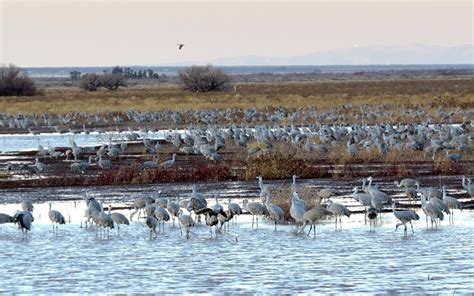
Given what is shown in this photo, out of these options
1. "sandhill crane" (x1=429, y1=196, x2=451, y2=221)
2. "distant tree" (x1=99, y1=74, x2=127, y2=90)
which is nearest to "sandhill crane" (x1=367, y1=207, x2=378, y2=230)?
"sandhill crane" (x1=429, y1=196, x2=451, y2=221)

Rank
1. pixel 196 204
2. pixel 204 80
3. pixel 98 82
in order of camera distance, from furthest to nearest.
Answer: pixel 98 82 < pixel 204 80 < pixel 196 204

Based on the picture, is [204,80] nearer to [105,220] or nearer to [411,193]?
[411,193]

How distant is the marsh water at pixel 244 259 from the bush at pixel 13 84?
61.7 metres

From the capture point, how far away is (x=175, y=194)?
2373 centimetres

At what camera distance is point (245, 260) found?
15.8 meters

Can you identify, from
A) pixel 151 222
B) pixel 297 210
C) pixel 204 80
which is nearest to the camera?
pixel 151 222

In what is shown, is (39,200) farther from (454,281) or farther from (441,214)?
(454,281)

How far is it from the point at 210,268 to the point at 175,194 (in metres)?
8.53

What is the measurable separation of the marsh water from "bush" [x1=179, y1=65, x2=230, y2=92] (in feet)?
210

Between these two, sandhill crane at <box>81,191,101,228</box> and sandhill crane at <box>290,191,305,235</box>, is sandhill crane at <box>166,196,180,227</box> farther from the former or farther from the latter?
sandhill crane at <box>290,191,305,235</box>

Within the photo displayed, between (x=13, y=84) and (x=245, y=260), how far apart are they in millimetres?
67609

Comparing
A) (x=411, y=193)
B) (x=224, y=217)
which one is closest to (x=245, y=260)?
(x=224, y=217)

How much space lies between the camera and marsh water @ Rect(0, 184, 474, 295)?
1397 centimetres

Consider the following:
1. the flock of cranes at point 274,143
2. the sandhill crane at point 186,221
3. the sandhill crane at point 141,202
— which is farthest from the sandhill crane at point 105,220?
the flock of cranes at point 274,143
